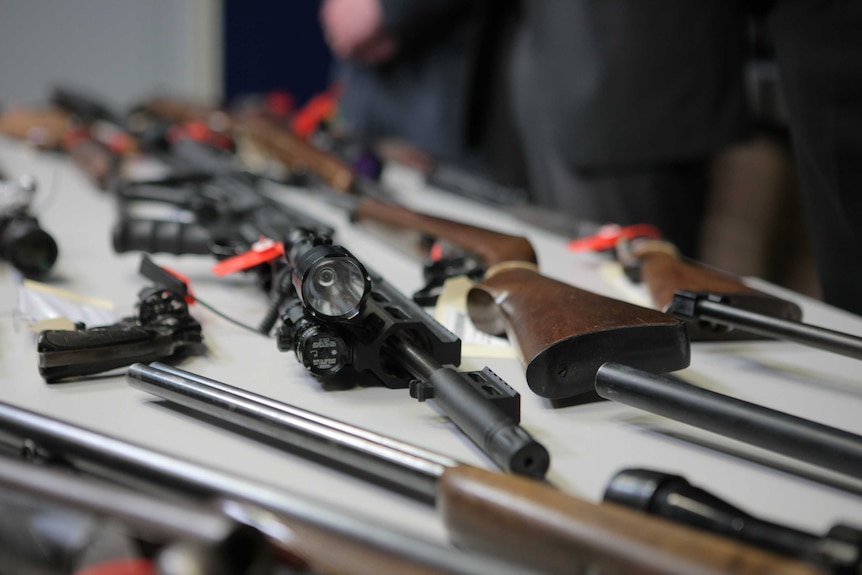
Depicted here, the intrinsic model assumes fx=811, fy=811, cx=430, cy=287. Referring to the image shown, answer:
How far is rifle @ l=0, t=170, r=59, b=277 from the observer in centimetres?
134

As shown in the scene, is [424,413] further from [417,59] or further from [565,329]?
[417,59]

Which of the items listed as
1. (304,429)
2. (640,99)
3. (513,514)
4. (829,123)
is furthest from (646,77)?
(513,514)

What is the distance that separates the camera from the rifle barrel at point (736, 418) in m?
0.72

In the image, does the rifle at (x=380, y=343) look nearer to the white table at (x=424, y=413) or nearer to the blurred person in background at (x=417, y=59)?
the white table at (x=424, y=413)

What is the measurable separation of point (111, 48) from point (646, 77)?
16.9ft

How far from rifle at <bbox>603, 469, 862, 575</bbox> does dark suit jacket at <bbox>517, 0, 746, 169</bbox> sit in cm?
161

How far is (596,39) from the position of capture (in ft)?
6.88

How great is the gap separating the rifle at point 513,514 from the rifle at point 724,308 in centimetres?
54

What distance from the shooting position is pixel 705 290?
3.83 ft

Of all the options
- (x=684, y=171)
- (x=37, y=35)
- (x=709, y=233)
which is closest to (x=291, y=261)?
(x=684, y=171)

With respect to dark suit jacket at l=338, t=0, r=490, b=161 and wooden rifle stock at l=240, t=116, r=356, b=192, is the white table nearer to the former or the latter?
wooden rifle stock at l=240, t=116, r=356, b=192

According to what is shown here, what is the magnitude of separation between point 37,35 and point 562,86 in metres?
4.99

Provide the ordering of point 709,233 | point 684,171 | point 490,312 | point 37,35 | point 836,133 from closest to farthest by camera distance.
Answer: point 490,312 < point 836,133 < point 684,171 < point 709,233 < point 37,35

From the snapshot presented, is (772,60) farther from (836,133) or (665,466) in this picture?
(665,466)
